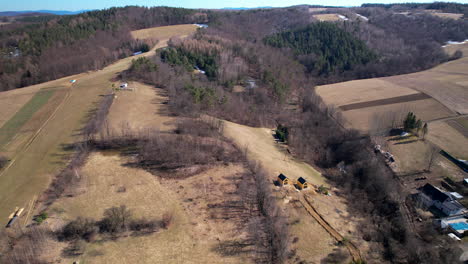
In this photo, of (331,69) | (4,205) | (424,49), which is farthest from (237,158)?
(424,49)


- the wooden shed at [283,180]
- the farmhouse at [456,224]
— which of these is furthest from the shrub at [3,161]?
the farmhouse at [456,224]

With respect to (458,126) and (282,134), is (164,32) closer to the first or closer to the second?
(282,134)

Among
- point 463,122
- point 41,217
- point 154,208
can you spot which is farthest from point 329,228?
point 463,122

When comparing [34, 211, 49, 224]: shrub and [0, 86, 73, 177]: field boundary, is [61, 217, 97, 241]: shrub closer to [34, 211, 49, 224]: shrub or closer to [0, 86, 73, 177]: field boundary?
[34, 211, 49, 224]: shrub

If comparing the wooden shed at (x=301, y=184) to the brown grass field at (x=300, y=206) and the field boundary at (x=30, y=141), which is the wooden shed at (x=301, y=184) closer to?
the brown grass field at (x=300, y=206)

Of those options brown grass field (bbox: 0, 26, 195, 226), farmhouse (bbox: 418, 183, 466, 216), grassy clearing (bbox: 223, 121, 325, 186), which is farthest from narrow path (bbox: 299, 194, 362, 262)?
brown grass field (bbox: 0, 26, 195, 226)

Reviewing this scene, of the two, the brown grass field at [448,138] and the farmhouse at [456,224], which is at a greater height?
the brown grass field at [448,138]

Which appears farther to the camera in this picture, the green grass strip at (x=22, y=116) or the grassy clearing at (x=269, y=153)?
the green grass strip at (x=22, y=116)

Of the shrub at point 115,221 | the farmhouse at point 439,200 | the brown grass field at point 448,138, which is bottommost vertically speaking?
the farmhouse at point 439,200
